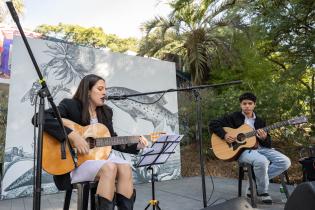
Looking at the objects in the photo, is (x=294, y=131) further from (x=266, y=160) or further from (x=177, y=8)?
(x=177, y=8)

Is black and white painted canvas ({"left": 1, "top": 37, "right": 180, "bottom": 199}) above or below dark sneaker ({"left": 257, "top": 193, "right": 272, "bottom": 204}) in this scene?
above

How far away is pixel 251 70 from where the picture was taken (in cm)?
1002

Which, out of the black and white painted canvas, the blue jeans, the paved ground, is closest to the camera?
the blue jeans

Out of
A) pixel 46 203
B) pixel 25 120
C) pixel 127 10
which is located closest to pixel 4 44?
pixel 25 120

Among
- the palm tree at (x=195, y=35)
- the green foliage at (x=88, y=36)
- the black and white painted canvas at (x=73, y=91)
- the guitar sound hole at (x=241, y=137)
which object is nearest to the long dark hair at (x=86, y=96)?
the black and white painted canvas at (x=73, y=91)

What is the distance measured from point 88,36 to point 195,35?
1517cm

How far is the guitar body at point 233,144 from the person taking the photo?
3.98m

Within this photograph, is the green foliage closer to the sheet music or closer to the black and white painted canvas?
the black and white painted canvas

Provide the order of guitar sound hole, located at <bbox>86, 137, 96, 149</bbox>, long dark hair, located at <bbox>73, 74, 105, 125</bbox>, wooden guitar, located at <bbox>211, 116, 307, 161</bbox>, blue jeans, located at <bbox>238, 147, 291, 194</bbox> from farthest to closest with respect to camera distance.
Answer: wooden guitar, located at <bbox>211, 116, 307, 161</bbox>, blue jeans, located at <bbox>238, 147, 291, 194</bbox>, long dark hair, located at <bbox>73, 74, 105, 125</bbox>, guitar sound hole, located at <bbox>86, 137, 96, 149</bbox>

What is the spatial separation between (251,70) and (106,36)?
17.0m

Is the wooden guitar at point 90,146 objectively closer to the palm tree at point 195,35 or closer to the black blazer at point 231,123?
the black blazer at point 231,123

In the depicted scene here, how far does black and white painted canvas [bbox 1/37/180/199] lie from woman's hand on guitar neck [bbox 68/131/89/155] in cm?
187

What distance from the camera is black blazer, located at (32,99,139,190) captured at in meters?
2.62

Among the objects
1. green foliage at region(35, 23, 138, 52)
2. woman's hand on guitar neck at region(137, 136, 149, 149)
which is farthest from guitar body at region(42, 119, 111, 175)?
green foliage at region(35, 23, 138, 52)
